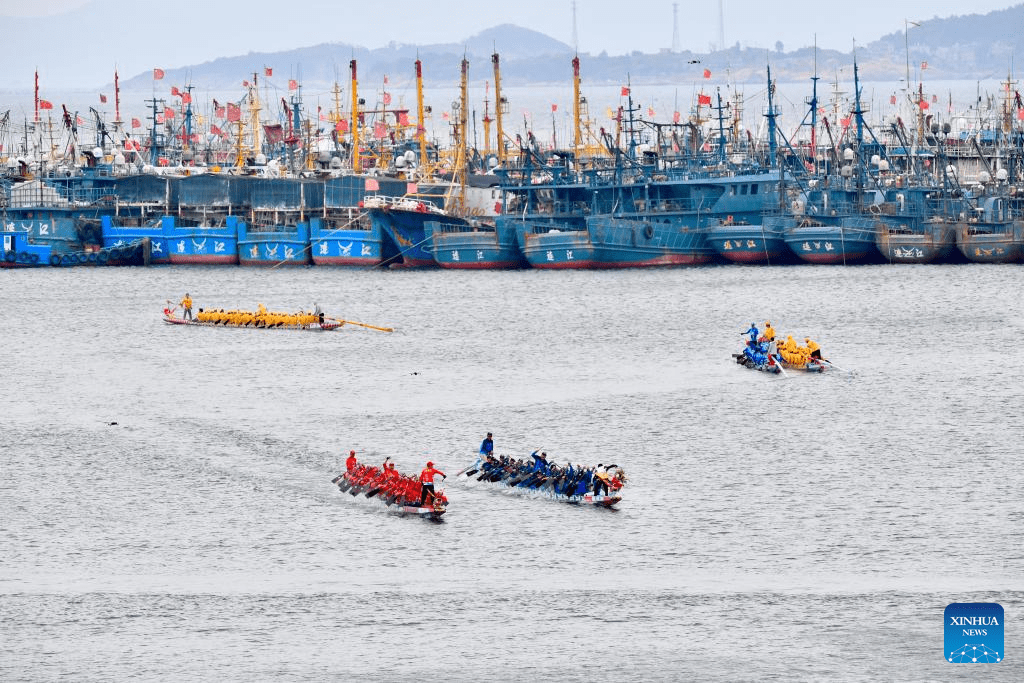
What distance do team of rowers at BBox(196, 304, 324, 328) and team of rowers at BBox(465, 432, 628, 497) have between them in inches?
2251

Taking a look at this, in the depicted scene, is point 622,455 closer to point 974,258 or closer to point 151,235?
point 974,258

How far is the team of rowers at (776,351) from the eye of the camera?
114750 millimetres

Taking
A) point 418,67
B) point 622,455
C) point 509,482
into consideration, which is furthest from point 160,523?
point 418,67

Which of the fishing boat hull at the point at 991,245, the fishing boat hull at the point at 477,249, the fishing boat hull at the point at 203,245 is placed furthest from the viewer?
the fishing boat hull at the point at 203,245

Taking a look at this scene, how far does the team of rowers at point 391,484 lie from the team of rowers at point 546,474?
2.45 m

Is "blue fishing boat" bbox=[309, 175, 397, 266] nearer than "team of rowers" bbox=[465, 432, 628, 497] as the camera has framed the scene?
No

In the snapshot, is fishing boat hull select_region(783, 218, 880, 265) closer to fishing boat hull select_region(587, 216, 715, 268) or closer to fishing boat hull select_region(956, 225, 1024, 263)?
fishing boat hull select_region(956, 225, 1024, 263)

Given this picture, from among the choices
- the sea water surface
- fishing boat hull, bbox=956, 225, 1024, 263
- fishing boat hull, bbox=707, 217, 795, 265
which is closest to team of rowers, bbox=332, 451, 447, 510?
the sea water surface

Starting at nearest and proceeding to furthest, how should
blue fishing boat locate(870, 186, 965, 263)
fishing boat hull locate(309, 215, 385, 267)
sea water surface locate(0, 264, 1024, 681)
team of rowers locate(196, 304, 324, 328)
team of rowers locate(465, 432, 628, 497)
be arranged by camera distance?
1. sea water surface locate(0, 264, 1024, 681)
2. team of rowers locate(465, 432, 628, 497)
3. team of rowers locate(196, 304, 324, 328)
4. blue fishing boat locate(870, 186, 965, 263)
5. fishing boat hull locate(309, 215, 385, 267)

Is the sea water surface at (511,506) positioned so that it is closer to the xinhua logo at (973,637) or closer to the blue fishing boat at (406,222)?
the xinhua logo at (973,637)

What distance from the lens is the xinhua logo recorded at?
187 feet

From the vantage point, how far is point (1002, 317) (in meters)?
141

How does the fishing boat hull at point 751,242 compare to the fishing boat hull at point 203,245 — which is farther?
the fishing boat hull at point 203,245

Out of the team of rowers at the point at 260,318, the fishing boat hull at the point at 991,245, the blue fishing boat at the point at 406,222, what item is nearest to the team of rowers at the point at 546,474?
the team of rowers at the point at 260,318
